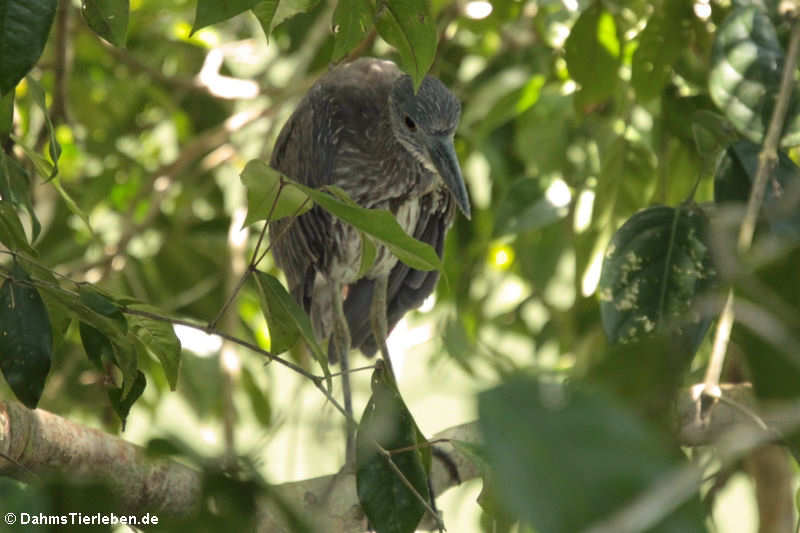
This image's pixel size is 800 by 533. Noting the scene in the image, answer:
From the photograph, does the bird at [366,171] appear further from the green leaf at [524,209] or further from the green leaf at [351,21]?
the green leaf at [351,21]

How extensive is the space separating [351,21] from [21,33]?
393 mm

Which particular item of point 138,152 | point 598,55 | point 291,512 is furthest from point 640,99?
point 138,152

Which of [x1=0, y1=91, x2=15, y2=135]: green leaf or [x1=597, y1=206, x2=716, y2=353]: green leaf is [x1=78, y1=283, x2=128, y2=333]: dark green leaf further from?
[x1=597, y1=206, x2=716, y2=353]: green leaf

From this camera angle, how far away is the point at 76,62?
2.96m

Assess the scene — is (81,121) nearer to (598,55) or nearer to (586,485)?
(598,55)

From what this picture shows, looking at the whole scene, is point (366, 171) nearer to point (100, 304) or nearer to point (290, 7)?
point (290, 7)

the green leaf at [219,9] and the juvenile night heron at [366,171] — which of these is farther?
the juvenile night heron at [366,171]

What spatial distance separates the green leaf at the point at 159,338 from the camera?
3.75 feet

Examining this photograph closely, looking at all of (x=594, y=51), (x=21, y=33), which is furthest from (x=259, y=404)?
(x=21, y=33)

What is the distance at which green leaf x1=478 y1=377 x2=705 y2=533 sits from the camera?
431 millimetres

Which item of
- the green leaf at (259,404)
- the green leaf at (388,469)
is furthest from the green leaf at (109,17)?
the green leaf at (259,404)

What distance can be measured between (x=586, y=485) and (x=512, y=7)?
174 centimetres

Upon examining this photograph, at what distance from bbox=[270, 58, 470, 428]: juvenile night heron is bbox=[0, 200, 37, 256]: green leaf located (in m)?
1.03

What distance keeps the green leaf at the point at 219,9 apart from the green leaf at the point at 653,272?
0.56 meters
